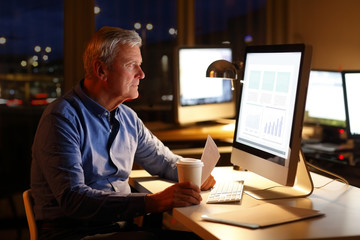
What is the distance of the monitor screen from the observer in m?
3.18

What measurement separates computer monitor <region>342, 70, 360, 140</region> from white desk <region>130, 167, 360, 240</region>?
2.52 ft

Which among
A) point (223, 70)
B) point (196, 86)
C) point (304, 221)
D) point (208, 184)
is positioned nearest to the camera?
point (304, 221)

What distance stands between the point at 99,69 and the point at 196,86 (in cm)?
130

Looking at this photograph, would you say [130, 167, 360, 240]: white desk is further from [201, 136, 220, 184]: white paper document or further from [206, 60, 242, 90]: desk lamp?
[206, 60, 242, 90]: desk lamp

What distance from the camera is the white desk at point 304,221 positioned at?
126cm

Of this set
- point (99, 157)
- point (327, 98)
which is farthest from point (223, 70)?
point (327, 98)

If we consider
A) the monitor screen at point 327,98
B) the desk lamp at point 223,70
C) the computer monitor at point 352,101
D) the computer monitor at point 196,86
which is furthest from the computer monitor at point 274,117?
the monitor screen at point 327,98

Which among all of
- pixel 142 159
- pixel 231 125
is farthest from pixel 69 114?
pixel 231 125

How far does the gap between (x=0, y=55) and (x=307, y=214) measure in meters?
2.87

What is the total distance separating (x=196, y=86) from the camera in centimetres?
307

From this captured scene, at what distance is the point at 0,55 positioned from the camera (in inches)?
139

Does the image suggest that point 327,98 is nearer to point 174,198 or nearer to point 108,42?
point 108,42

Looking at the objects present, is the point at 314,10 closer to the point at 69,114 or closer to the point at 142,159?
the point at 142,159

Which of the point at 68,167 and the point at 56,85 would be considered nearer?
the point at 68,167
